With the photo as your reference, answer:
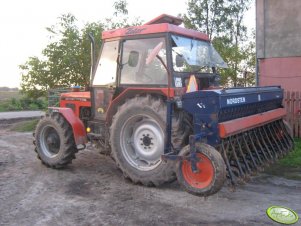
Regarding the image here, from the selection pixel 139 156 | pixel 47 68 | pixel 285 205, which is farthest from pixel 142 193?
pixel 47 68

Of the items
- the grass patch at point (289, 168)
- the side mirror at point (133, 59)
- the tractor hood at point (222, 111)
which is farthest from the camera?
the grass patch at point (289, 168)

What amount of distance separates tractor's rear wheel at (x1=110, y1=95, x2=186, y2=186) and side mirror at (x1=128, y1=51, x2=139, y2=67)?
64cm

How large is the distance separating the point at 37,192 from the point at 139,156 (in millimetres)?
1590

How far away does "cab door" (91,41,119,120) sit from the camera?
6.65m

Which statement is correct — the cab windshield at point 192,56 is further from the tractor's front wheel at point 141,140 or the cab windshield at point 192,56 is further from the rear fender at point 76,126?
the rear fender at point 76,126

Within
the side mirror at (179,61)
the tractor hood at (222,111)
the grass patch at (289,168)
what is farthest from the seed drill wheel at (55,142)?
the grass patch at (289,168)

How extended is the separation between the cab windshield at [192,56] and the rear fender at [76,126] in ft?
7.21

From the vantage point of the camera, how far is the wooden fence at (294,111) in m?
10.5

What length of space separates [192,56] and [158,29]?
716mm

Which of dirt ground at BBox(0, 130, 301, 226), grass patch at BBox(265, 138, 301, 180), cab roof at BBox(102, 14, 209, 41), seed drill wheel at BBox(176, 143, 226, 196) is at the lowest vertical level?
dirt ground at BBox(0, 130, 301, 226)

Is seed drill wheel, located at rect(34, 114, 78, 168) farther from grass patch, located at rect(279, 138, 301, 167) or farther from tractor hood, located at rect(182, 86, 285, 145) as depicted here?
grass patch, located at rect(279, 138, 301, 167)

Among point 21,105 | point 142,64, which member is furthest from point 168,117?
point 21,105

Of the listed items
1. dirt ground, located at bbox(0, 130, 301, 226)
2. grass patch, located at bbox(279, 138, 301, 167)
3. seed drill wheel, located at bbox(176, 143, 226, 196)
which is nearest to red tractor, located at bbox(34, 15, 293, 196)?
seed drill wheel, located at bbox(176, 143, 226, 196)

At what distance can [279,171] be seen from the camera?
282 inches
